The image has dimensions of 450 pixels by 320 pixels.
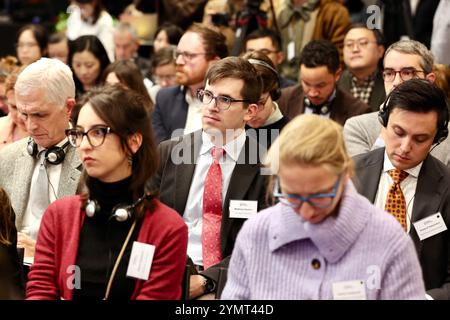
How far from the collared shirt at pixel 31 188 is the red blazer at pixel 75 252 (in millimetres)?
891

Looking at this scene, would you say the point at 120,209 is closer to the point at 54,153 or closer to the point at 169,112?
the point at 54,153

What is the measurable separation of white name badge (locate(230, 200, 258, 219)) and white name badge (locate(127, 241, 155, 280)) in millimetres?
876

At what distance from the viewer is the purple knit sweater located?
101 inches

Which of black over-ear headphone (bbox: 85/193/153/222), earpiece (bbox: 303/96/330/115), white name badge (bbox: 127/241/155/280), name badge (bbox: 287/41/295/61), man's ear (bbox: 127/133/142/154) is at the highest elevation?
man's ear (bbox: 127/133/142/154)

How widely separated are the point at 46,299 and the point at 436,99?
1752 mm

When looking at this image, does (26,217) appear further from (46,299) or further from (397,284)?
(397,284)

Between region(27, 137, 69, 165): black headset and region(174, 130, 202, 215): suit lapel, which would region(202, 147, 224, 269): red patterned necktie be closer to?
region(174, 130, 202, 215): suit lapel

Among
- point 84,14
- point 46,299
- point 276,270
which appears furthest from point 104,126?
point 84,14

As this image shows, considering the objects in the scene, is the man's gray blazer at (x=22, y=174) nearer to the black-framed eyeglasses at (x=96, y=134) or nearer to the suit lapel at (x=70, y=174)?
the suit lapel at (x=70, y=174)

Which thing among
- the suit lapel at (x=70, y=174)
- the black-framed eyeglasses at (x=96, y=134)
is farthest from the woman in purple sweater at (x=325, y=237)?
the suit lapel at (x=70, y=174)

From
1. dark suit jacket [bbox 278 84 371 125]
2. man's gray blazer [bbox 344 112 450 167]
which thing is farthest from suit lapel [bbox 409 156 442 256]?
dark suit jacket [bbox 278 84 371 125]

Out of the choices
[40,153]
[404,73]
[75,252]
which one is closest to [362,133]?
[404,73]

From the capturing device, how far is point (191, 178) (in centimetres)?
397

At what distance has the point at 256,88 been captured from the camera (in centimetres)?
411
